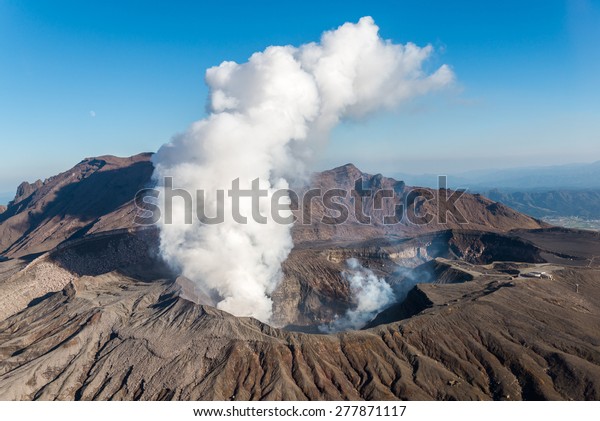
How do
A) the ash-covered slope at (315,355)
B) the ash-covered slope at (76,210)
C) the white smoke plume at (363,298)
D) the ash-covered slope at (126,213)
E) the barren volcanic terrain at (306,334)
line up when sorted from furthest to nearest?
the ash-covered slope at (76,210) → the ash-covered slope at (126,213) → the white smoke plume at (363,298) → the barren volcanic terrain at (306,334) → the ash-covered slope at (315,355)

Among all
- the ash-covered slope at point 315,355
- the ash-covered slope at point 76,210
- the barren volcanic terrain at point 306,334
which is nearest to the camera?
the ash-covered slope at point 315,355

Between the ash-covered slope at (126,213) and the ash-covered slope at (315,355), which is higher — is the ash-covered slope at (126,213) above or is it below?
above

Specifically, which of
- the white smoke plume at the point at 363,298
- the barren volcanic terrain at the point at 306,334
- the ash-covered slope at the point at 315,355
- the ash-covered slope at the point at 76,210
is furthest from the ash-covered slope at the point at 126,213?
the ash-covered slope at the point at 315,355

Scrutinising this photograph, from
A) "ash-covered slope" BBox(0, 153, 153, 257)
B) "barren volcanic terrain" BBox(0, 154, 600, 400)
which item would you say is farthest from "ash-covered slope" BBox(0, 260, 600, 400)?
"ash-covered slope" BBox(0, 153, 153, 257)

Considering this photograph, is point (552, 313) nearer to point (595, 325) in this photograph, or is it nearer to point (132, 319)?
point (595, 325)

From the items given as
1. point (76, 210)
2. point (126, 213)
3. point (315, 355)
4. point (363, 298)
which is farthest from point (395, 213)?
point (315, 355)

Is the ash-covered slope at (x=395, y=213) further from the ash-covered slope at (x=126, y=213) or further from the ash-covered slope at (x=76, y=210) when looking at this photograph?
the ash-covered slope at (x=76, y=210)

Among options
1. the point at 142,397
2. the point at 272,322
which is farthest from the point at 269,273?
the point at 142,397
